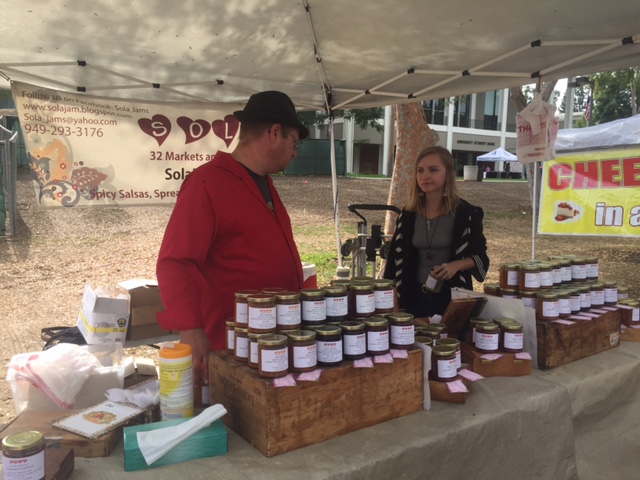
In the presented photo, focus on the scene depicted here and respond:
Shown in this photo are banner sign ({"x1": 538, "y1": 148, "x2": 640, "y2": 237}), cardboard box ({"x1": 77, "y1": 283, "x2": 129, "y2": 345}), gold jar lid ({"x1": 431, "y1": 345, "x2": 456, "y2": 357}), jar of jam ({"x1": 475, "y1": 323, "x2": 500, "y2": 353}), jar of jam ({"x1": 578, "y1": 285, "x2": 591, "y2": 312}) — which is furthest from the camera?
banner sign ({"x1": 538, "y1": 148, "x2": 640, "y2": 237})

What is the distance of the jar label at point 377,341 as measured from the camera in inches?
63.4

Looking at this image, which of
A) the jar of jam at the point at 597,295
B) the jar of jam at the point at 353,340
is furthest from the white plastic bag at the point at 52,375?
the jar of jam at the point at 597,295

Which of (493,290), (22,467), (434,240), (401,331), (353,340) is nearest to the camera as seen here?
(22,467)

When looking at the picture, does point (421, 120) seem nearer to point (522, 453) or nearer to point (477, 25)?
point (477, 25)

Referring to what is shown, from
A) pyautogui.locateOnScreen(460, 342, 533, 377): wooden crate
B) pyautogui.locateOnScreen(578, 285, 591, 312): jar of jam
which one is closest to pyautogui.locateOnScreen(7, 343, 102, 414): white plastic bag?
pyautogui.locateOnScreen(460, 342, 533, 377): wooden crate

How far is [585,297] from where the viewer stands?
240 cm

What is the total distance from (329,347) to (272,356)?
20 centimetres

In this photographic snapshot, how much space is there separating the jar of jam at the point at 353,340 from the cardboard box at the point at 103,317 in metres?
1.94

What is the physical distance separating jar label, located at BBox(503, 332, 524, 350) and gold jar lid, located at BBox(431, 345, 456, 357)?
380 mm

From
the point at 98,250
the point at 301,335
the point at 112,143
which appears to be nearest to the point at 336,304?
the point at 301,335

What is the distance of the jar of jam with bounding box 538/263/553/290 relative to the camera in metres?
2.30

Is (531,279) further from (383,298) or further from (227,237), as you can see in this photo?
(227,237)

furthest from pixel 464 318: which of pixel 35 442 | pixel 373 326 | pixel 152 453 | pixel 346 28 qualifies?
pixel 346 28

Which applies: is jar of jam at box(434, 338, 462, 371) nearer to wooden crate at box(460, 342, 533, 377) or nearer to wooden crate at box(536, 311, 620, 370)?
wooden crate at box(460, 342, 533, 377)
